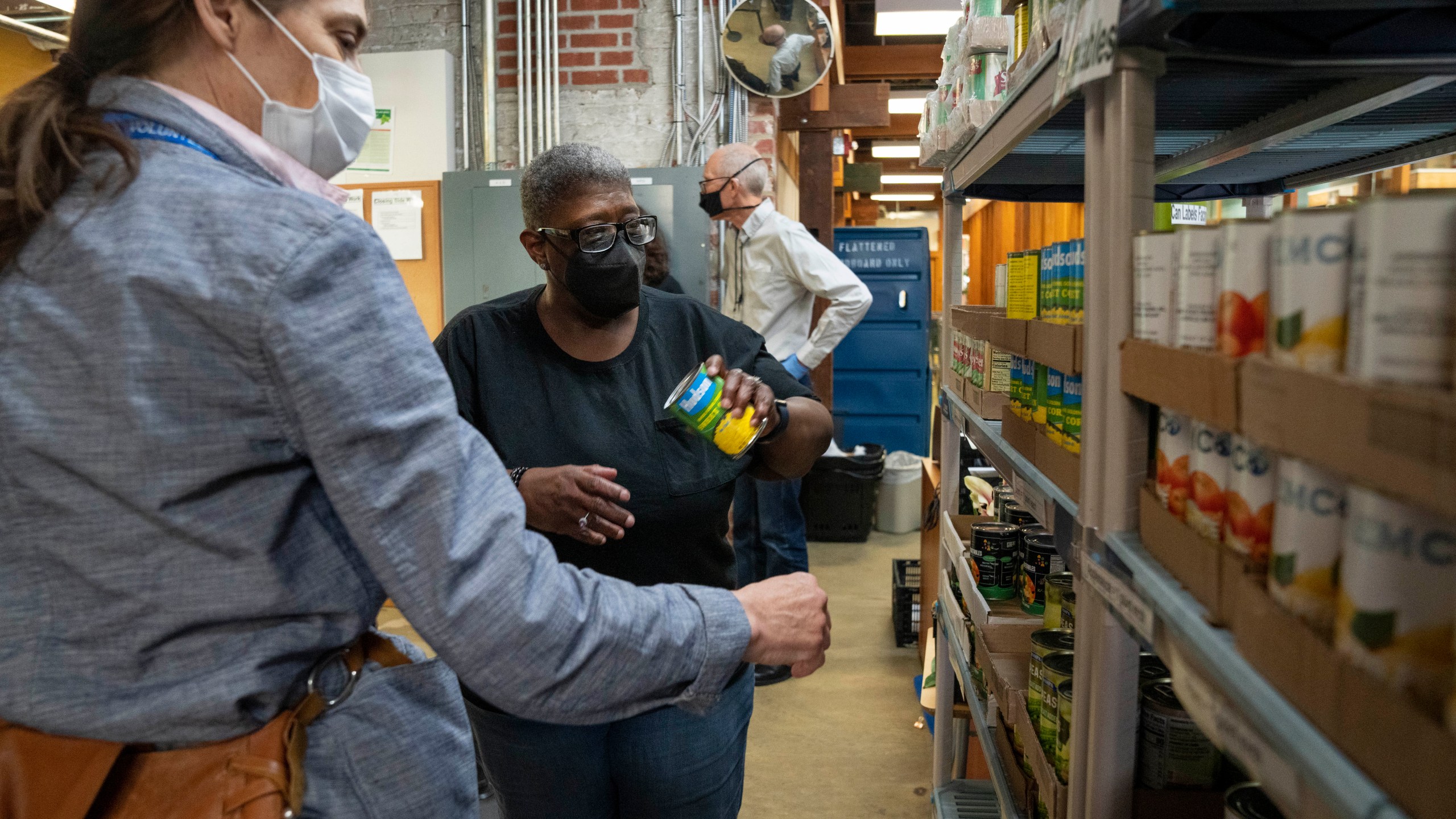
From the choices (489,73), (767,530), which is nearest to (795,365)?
(767,530)

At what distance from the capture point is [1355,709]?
60 centimetres

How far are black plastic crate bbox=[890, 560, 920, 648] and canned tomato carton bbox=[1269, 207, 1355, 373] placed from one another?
11.1 feet

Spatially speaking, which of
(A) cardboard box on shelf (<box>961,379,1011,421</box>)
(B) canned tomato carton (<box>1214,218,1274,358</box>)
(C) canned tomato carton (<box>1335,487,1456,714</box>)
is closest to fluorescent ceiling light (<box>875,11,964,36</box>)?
(A) cardboard box on shelf (<box>961,379,1011,421</box>)

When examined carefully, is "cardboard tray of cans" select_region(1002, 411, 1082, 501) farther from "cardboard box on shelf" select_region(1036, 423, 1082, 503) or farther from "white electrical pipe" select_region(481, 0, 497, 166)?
"white electrical pipe" select_region(481, 0, 497, 166)

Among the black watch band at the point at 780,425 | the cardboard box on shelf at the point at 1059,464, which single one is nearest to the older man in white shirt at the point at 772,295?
the black watch band at the point at 780,425

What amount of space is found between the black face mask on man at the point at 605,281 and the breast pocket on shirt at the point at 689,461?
0.75 feet

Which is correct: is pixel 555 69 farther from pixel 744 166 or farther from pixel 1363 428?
pixel 1363 428

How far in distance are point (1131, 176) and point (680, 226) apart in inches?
131

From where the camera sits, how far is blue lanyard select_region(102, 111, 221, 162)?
819mm

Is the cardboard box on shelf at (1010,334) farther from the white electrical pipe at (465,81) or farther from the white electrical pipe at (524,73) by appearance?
the white electrical pipe at (465,81)

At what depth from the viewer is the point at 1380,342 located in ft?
1.91

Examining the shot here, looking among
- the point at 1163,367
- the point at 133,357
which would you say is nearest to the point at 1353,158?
the point at 1163,367

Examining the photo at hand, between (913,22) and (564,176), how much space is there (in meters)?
5.68

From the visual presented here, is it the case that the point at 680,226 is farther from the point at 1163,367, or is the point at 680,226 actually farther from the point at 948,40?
the point at 1163,367
